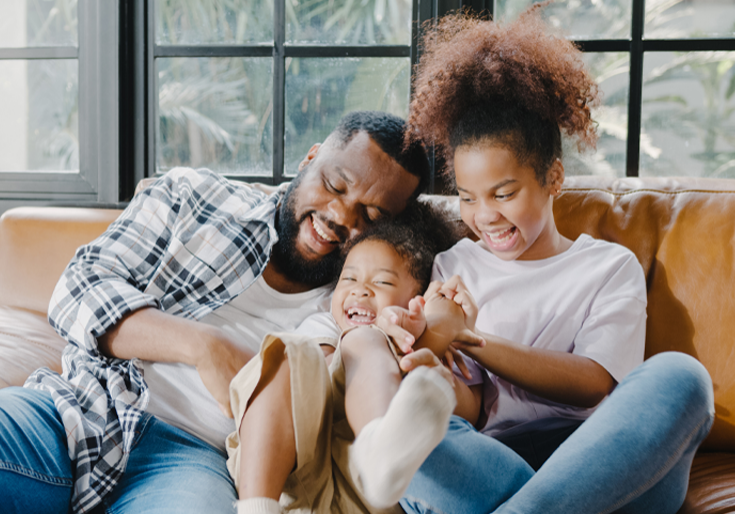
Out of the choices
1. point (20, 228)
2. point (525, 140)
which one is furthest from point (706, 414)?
point (20, 228)

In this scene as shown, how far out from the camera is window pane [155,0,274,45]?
6.61 ft

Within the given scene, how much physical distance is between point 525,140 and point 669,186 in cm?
51

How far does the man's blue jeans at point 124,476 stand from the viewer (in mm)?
861

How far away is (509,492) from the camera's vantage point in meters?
0.78

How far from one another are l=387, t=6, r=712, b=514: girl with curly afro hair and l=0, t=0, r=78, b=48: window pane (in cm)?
154

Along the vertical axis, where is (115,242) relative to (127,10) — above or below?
below

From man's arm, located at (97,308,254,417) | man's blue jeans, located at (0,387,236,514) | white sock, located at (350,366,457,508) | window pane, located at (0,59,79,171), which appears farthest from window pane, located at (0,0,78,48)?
white sock, located at (350,366,457,508)

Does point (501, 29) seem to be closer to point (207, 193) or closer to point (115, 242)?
point (207, 193)

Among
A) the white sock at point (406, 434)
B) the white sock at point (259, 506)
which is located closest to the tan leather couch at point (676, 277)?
the white sock at point (406, 434)

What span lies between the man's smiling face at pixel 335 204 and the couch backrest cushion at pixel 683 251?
47cm

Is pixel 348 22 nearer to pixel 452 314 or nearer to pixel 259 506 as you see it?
pixel 452 314

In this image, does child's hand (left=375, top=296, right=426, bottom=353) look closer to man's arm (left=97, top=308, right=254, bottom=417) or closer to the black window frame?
man's arm (left=97, top=308, right=254, bottom=417)

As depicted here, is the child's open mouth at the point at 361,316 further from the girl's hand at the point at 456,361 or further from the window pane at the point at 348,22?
the window pane at the point at 348,22

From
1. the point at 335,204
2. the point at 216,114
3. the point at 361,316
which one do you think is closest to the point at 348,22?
the point at 216,114
